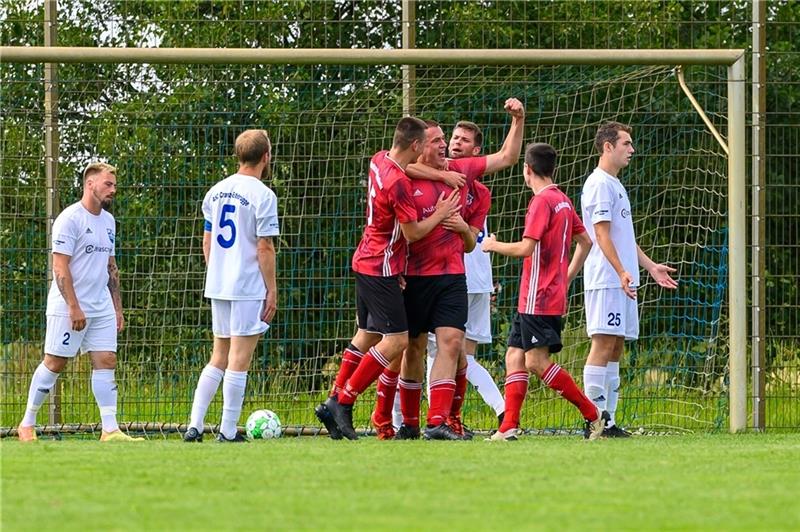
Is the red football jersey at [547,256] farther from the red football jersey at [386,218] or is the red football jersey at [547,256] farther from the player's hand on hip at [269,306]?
the player's hand on hip at [269,306]

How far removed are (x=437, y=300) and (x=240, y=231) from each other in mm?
1340

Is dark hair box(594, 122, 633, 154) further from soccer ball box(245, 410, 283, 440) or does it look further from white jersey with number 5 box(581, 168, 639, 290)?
soccer ball box(245, 410, 283, 440)

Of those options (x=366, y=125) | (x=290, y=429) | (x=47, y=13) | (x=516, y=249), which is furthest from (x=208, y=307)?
(x=516, y=249)

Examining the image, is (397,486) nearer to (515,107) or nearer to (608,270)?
(515,107)

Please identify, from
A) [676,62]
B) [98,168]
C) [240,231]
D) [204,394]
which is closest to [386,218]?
[240,231]

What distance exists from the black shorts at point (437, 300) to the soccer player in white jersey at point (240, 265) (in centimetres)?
91

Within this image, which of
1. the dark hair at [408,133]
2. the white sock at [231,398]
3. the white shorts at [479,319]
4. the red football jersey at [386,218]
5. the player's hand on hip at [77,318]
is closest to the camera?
the red football jersey at [386,218]

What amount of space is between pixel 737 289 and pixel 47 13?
5.93 meters

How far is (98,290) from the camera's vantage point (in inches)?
383

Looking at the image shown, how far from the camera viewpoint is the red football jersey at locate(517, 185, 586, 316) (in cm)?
A: 884

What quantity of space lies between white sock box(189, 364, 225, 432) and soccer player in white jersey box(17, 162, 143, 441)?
0.80 m

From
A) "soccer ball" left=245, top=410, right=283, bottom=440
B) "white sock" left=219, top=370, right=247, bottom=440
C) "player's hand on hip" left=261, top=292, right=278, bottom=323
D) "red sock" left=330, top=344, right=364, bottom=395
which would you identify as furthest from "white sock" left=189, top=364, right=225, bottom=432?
"red sock" left=330, top=344, right=364, bottom=395

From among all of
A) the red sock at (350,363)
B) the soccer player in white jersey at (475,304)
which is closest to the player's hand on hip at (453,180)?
the soccer player in white jersey at (475,304)

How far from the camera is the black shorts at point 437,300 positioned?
8.87 metres
